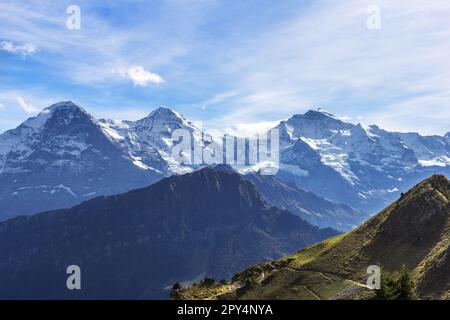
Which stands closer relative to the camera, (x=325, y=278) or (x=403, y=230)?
(x=325, y=278)

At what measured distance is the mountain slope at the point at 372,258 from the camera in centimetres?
13538

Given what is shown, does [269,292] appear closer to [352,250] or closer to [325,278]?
[325,278]

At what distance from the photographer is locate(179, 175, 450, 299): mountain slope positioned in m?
135

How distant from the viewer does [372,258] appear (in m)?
151

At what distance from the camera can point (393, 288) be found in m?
108

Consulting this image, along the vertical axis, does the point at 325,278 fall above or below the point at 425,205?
below
